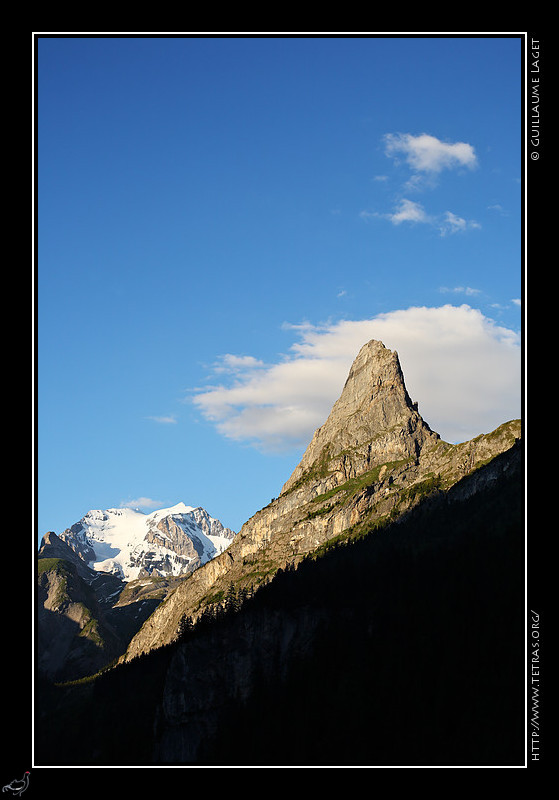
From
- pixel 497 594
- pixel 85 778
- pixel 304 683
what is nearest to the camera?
pixel 85 778

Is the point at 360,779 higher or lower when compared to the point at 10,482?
lower

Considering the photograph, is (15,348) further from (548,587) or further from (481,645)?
(481,645)

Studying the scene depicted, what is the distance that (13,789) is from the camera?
5672cm

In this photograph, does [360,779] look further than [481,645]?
No

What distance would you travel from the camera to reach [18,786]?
57.0m

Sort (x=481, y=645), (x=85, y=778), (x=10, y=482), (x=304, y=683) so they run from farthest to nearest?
(x=304, y=683)
(x=481, y=645)
(x=85, y=778)
(x=10, y=482)

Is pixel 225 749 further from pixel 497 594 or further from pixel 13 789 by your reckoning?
pixel 13 789

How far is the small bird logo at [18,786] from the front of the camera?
56.4m

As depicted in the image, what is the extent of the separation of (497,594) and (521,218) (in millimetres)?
137540

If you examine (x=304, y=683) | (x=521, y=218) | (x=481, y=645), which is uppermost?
(x=521, y=218)

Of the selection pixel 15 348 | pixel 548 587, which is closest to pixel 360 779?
pixel 548 587

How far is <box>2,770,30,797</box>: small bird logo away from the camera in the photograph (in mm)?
56375
